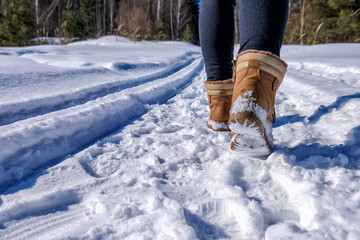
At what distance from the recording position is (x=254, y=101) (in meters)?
0.64

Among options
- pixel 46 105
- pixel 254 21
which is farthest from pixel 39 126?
pixel 254 21

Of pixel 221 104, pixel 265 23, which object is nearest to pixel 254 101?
pixel 265 23

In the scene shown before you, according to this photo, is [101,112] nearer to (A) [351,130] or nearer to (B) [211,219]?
(B) [211,219]

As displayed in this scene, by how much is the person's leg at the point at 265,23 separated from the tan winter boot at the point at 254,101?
4 centimetres

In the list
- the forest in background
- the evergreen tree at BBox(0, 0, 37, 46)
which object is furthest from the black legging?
the evergreen tree at BBox(0, 0, 37, 46)

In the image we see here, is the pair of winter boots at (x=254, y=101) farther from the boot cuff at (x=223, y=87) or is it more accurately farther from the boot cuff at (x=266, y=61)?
the boot cuff at (x=223, y=87)

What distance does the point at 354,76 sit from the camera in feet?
6.11

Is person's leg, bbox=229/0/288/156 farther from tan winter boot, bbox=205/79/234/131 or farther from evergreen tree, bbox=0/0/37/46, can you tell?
evergreen tree, bbox=0/0/37/46

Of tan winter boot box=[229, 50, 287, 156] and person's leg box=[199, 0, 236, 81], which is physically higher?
person's leg box=[199, 0, 236, 81]

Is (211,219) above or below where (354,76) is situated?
below

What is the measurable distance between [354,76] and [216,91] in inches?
57.4

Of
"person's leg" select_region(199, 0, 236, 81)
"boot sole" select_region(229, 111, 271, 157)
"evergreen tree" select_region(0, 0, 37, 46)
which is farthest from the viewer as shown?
"evergreen tree" select_region(0, 0, 37, 46)

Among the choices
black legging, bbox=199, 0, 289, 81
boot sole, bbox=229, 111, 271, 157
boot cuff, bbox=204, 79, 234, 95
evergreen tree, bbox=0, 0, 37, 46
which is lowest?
boot sole, bbox=229, 111, 271, 157

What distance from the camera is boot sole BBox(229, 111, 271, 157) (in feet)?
2.04
